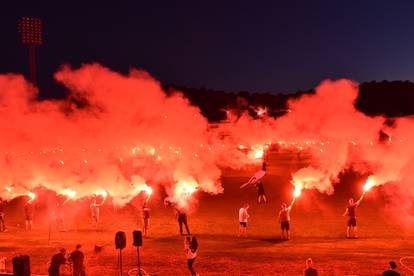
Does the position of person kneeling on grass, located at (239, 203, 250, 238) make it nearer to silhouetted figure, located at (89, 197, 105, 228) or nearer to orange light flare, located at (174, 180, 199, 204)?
orange light flare, located at (174, 180, 199, 204)

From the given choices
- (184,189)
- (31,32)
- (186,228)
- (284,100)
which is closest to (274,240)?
(186,228)

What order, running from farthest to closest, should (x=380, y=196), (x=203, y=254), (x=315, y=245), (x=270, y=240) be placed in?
(x=380, y=196) → (x=270, y=240) → (x=315, y=245) → (x=203, y=254)

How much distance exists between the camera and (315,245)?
17.3 metres

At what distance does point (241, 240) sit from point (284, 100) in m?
63.7

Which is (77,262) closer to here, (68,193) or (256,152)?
(68,193)

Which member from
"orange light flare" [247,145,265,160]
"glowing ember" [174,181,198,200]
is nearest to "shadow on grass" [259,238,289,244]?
"glowing ember" [174,181,198,200]

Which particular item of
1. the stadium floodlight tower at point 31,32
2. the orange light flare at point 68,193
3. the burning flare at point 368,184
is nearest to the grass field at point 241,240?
the orange light flare at point 68,193

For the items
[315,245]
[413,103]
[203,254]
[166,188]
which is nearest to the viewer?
[203,254]

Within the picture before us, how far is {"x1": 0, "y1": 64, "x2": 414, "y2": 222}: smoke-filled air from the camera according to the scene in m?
31.0

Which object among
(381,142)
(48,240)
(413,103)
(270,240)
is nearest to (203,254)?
(270,240)

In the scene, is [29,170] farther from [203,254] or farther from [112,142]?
[203,254]

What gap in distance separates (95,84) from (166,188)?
8588mm

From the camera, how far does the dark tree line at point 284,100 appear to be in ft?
225

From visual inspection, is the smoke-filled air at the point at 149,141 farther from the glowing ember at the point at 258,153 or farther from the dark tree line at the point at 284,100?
the dark tree line at the point at 284,100
